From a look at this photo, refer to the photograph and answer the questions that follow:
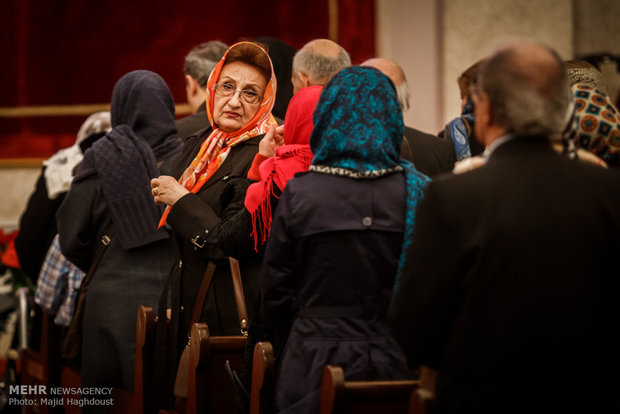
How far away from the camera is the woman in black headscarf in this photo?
376 cm

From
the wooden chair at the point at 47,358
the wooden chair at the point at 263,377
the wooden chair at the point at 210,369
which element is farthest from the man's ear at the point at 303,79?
the wooden chair at the point at 47,358

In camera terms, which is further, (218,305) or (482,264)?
(218,305)

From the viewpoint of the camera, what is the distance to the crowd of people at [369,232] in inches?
69.8

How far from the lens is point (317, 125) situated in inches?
92.9

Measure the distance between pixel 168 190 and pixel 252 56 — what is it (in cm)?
62

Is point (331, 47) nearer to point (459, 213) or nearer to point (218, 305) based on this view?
point (218, 305)

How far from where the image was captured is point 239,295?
9.81 feet

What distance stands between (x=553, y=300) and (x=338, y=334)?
27.7 inches

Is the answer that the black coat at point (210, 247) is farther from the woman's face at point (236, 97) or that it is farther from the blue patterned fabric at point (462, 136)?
the blue patterned fabric at point (462, 136)

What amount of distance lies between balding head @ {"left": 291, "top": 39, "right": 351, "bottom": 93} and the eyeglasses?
1.28ft

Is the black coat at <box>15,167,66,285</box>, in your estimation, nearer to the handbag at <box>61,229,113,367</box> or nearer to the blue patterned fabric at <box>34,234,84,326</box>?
the blue patterned fabric at <box>34,234,84,326</box>

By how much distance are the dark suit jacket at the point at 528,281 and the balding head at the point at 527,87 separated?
0.16 feet

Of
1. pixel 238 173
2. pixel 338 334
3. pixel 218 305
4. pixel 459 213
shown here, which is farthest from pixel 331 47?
pixel 459 213

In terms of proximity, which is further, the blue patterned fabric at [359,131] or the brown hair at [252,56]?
the brown hair at [252,56]
